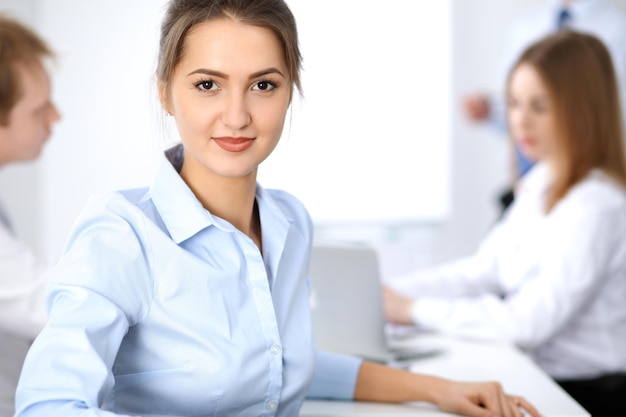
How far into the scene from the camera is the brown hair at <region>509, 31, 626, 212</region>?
→ 83.6 inches

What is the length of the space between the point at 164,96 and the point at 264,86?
14 centimetres

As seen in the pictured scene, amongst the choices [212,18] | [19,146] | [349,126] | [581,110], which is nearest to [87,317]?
[212,18]

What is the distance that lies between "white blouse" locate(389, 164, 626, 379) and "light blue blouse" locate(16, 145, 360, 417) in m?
0.87

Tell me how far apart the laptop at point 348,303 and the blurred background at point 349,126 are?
40.0 inches

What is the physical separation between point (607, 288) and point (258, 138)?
4.14ft

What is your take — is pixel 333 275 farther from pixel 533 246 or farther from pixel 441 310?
pixel 533 246

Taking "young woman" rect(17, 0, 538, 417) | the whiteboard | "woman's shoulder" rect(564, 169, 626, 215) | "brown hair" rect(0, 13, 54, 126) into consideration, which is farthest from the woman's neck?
the whiteboard

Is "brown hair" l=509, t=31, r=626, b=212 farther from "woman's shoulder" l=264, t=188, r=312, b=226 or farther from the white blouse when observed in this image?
"woman's shoulder" l=264, t=188, r=312, b=226

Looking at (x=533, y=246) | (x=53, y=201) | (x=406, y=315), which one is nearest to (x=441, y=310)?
(x=406, y=315)

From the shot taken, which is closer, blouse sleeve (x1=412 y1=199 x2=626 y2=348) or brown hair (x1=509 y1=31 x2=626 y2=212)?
blouse sleeve (x1=412 y1=199 x2=626 y2=348)

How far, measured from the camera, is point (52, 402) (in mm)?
848

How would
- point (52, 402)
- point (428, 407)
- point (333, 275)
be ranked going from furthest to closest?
1. point (333, 275)
2. point (428, 407)
3. point (52, 402)

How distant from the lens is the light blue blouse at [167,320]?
2.82 ft

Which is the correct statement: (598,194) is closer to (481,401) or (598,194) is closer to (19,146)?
(481,401)
